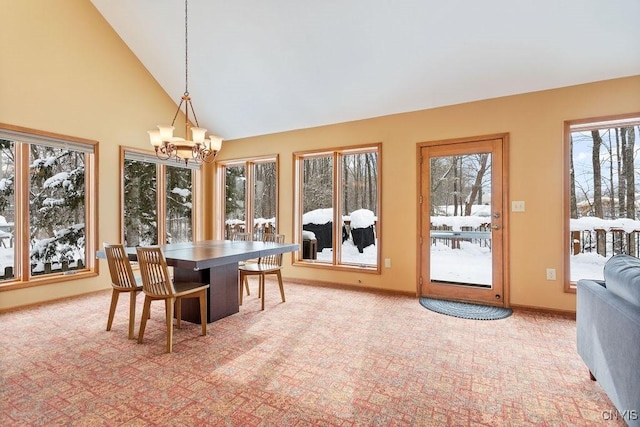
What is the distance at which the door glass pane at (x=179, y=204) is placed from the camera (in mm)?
5367

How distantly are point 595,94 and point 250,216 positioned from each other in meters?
4.87

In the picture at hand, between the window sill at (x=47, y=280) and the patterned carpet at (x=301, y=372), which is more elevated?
the window sill at (x=47, y=280)

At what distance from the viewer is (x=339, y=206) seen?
16.0 feet

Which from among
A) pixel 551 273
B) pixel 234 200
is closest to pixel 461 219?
pixel 551 273

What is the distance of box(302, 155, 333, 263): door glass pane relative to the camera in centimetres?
497

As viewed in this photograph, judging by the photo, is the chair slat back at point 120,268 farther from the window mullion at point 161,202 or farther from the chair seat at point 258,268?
the window mullion at point 161,202

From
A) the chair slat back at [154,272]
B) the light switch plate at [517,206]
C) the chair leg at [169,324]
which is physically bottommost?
the chair leg at [169,324]

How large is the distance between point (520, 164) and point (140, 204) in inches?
204

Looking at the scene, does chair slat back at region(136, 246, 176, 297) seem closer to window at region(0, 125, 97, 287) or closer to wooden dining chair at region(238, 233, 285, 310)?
wooden dining chair at region(238, 233, 285, 310)

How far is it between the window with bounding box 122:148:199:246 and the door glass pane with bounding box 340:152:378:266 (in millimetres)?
2822

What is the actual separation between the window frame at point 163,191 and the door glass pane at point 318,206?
72.1 inches

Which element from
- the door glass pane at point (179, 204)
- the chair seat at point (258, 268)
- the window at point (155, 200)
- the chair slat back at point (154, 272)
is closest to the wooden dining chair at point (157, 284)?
the chair slat back at point (154, 272)

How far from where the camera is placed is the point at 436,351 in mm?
2541

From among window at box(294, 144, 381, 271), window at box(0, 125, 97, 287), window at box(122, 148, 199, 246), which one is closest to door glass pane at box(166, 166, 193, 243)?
window at box(122, 148, 199, 246)
